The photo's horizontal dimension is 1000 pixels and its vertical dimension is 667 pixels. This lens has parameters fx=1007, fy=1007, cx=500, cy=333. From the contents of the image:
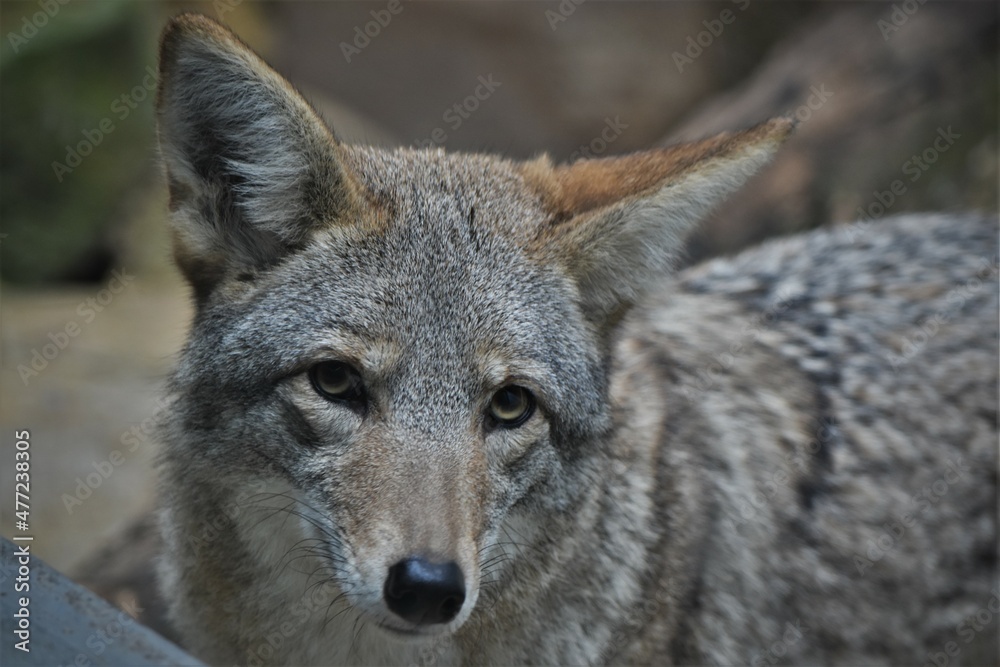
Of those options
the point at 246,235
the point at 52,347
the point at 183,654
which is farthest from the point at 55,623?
the point at 52,347

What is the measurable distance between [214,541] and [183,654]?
1067 mm

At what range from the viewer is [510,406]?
3561 mm

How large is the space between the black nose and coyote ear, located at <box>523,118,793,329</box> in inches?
51.5

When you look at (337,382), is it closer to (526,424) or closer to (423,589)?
(526,424)

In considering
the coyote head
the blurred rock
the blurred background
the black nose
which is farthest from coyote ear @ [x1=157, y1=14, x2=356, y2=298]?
the blurred rock

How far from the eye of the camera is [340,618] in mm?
3854

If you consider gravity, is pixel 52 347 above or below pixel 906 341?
below

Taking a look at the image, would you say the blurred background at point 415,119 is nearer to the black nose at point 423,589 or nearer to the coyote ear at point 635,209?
the coyote ear at point 635,209

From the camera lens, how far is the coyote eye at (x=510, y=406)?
3.54m

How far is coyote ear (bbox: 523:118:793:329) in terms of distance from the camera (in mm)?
3625

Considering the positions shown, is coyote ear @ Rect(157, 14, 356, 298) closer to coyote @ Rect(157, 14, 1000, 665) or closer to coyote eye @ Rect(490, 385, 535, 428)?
coyote @ Rect(157, 14, 1000, 665)

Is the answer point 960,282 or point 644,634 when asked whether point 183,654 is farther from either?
point 960,282

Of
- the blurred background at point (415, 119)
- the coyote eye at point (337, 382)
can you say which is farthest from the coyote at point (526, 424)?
the blurred background at point (415, 119)

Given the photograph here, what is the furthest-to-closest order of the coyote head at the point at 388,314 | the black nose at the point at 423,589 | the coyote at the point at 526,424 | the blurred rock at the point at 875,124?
the blurred rock at the point at 875,124 → the coyote at the point at 526,424 → the coyote head at the point at 388,314 → the black nose at the point at 423,589
